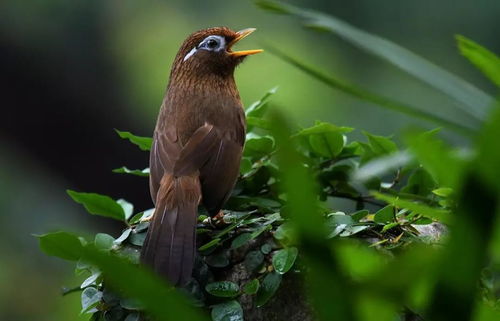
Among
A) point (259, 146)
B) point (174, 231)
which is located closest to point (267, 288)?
point (174, 231)

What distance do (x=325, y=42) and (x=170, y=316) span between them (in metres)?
13.7

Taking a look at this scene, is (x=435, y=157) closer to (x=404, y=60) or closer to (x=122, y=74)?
(x=404, y=60)

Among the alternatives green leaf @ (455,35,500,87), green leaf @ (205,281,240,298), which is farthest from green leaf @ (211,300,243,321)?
green leaf @ (455,35,500,87)

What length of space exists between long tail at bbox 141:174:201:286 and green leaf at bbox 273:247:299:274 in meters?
0.25

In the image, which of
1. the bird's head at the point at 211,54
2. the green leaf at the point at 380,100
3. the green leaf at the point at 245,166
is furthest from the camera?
the bird's head at the point at 211,54

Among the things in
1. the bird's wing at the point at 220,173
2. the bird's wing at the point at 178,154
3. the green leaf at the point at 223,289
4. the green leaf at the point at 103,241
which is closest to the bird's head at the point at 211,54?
the bird's wing at the point at 178,154

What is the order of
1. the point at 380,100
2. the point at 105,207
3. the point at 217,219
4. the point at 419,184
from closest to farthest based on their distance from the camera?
the point at 380,100 → the point at 105,207 → the point at 217,219 → the point at 419,184

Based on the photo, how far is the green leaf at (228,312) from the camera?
2471 mm

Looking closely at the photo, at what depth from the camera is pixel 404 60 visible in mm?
1602

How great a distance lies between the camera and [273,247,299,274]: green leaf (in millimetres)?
2494

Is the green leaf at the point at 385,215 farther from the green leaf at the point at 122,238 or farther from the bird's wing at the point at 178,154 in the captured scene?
the bird's wing at the point at 178,154

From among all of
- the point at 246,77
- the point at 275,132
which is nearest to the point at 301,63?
the point at 275,132

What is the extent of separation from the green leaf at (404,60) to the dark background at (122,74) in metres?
9.95

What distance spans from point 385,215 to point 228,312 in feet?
1.70
